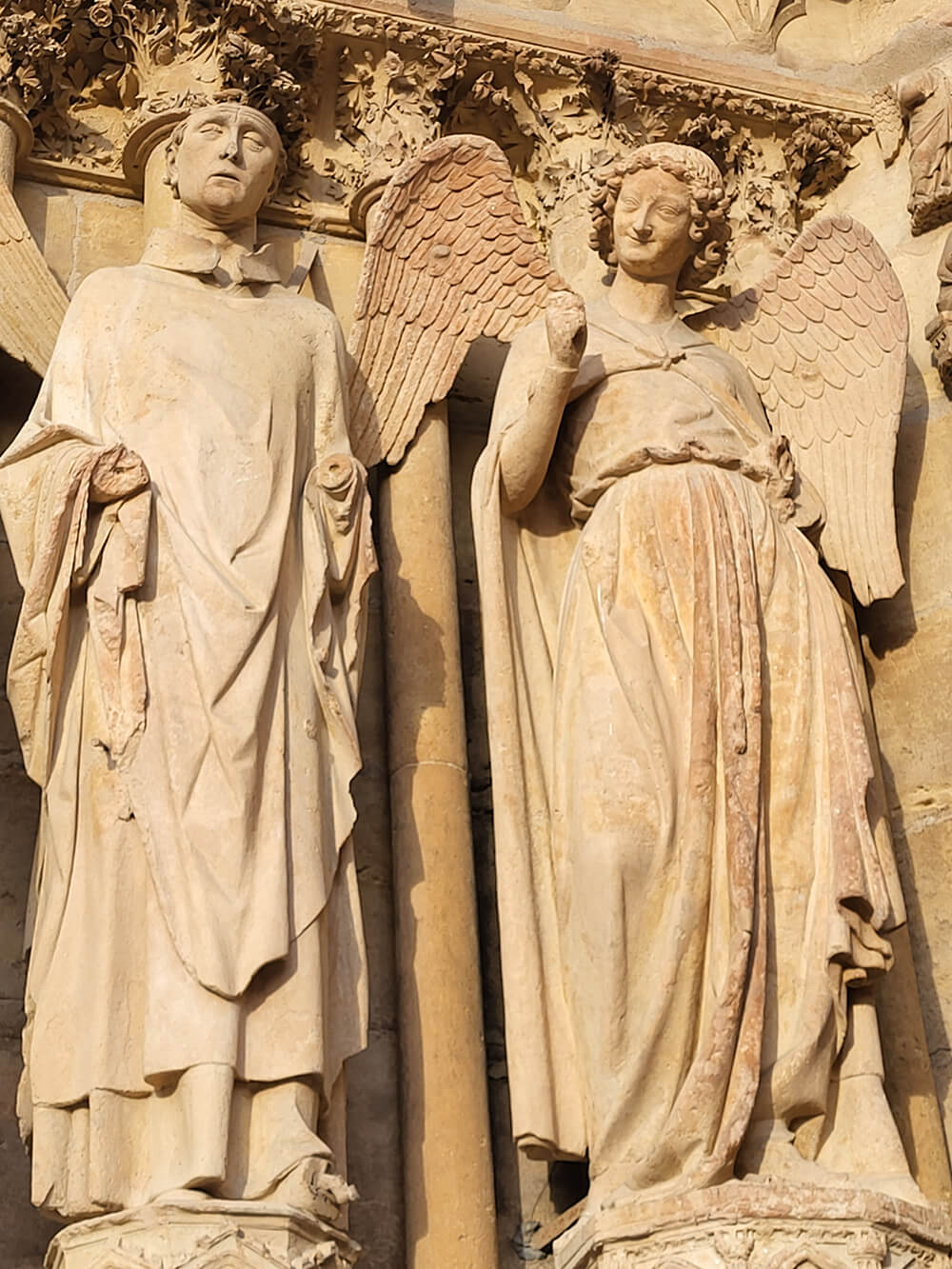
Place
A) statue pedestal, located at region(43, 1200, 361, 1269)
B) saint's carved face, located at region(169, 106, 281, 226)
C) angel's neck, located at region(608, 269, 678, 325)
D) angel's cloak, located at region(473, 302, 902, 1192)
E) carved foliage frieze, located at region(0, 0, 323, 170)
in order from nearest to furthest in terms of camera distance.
A: statue pedestal, located at region(43, 1200, 361, 1269) → angel's cloak, located at region(473, 302, 902, 1192) → saint's carved face, located at region(169, 106, 281, 226) → angel's neck, located at region(608, 269, 678, 325) → carved foliage frieze, located at region(0, 0, 323, 170)

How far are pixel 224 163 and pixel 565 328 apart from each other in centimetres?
99

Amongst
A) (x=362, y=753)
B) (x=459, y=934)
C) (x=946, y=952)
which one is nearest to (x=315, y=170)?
(x=362, y=753)

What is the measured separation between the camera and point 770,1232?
15.0 feet

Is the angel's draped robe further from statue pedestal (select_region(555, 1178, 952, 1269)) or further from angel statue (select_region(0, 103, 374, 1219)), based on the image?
statue pedestal (select_region(555, 1178, 952, 1269))

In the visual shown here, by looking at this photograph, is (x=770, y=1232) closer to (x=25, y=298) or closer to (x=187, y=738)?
(x=187, y=738)

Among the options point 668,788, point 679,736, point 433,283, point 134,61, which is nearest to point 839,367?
point 433,283

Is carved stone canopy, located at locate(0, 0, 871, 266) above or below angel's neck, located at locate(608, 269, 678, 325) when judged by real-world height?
above

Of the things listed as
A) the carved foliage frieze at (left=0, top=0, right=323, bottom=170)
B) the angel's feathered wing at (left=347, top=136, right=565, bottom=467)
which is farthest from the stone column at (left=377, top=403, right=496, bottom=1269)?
the carved foliage frieze at (left=0, top=0, right=323, bottom=170)

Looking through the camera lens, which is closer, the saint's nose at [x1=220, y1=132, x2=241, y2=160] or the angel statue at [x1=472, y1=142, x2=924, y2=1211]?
the angel statue at [x1=472, y1=142, x2=924, y2=1211]

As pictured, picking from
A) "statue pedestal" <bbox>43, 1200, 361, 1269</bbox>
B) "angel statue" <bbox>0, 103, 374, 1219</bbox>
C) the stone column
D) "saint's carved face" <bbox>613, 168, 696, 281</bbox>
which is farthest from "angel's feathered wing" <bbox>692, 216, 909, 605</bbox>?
"statue pedestal" <bbox>43, 1200, 361, 1269</bbox>

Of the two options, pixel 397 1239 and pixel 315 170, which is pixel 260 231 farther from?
pixel 397 1239

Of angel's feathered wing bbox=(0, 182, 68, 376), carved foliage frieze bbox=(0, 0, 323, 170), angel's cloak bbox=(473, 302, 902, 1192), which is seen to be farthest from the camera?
carved foliage frieze bbox=(0, 0, 323, 170)

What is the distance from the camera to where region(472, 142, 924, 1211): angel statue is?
491 centimetres

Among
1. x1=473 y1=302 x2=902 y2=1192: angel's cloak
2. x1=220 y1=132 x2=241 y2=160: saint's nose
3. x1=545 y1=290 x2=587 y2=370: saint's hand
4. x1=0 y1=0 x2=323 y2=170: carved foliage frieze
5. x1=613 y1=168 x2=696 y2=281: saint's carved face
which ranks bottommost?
x1=473 y1=302 x2=902 y2=1192: angel's cloak
